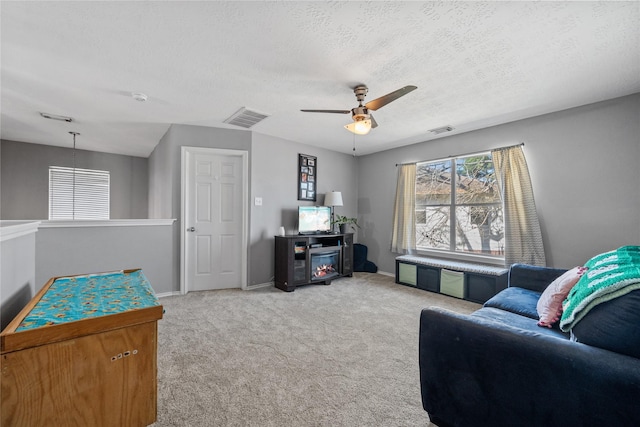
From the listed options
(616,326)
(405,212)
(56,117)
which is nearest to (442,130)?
(405,212)

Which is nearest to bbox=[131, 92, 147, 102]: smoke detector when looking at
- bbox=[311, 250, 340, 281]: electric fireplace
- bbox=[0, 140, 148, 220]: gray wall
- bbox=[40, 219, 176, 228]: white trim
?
bbox=[40, 219, 176, 228]: white trim

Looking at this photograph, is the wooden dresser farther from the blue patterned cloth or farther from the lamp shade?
the lamp shade

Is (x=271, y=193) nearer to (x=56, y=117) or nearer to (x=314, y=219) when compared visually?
(x=314, y=219)

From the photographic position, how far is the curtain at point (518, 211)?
10.9 feet

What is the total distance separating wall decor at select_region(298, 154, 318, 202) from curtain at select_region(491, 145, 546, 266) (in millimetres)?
2901

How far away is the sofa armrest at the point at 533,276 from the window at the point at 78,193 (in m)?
7.25

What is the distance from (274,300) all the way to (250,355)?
1.40 meters

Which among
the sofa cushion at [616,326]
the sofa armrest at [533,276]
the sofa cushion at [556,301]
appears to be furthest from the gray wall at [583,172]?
the sofa cushion at [616,326]

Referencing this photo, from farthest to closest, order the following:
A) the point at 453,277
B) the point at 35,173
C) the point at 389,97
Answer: the point at 35,173, the point at 453,277, the point at 389,97

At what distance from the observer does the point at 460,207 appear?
4.25 meters

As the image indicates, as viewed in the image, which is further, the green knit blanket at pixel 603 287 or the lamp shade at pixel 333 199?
the lamp shade at pixel 333 199

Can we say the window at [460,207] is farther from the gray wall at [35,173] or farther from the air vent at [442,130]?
the gray wall at [35,173]

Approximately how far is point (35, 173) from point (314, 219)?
17.6ft

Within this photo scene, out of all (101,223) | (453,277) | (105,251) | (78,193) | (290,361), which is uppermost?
(78,193)
